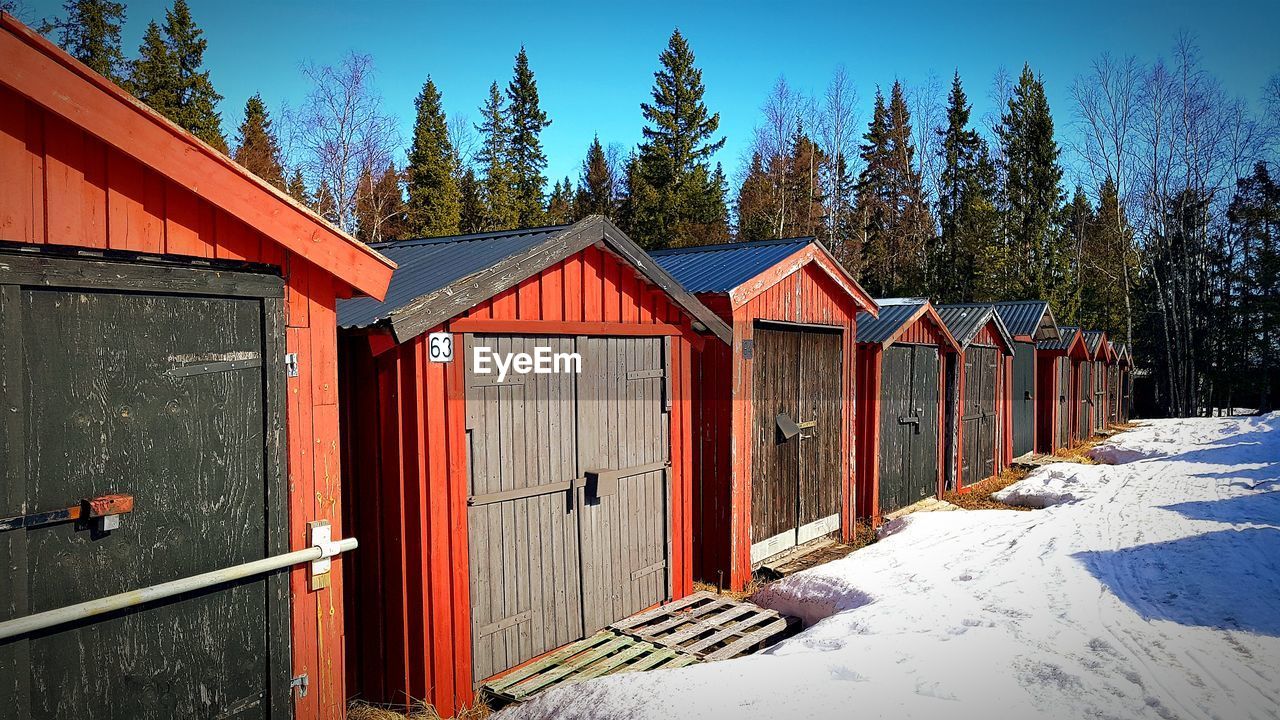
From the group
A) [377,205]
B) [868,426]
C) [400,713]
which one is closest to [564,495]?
[400,713]

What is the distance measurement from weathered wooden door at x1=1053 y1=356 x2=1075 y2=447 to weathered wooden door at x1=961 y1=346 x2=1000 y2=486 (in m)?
5.62

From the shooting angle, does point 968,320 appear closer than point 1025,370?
Yes

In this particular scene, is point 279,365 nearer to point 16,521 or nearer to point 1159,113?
point 16,521

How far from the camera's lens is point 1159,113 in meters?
32.9

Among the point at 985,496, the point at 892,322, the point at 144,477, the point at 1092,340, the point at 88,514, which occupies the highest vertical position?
the point at 892,322

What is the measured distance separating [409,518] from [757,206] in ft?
105

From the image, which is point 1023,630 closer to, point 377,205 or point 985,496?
point 985,496

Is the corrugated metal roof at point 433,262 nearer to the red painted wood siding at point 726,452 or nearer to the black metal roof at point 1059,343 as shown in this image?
the red painted wood siding at point 726,452

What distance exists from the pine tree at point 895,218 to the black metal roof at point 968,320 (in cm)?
1919

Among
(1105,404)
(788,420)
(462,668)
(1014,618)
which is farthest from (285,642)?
(1105,404)

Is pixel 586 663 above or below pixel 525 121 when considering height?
below

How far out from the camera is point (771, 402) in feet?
28.7

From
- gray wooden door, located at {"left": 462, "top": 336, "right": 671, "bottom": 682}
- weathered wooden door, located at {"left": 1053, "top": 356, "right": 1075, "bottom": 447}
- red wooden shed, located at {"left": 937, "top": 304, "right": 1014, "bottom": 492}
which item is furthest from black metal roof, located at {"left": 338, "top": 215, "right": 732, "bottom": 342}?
weathered wooden door, located at {"left": 1053, "top": 356, "right": 1075, "bottom": 447}

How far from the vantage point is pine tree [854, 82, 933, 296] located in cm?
3553
